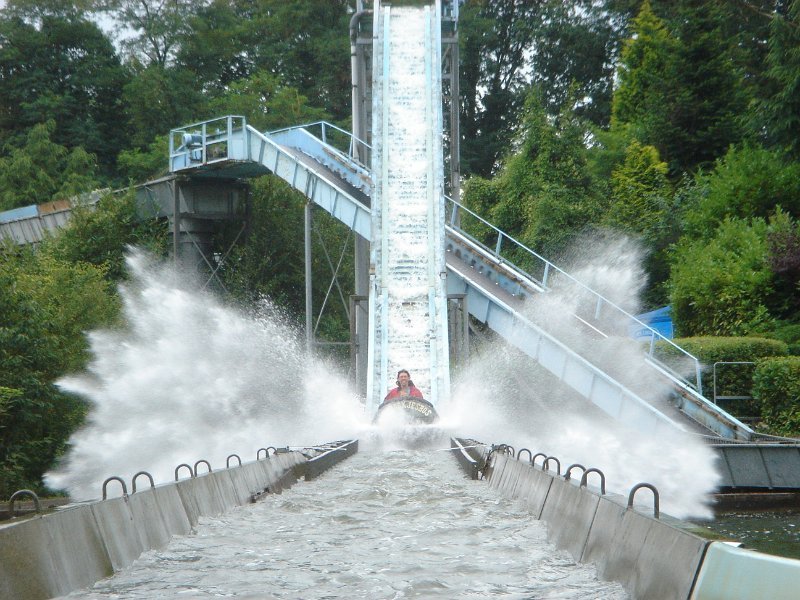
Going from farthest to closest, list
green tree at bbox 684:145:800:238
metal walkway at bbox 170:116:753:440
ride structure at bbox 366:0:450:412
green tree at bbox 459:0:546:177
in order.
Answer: green tree at bbox 459:0:546:177
green tree at bbox 684:145:800:238
ride structure at bbox 366:0:450:412
metal walkway at bbox 170:116:753:440

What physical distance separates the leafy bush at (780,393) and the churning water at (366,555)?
9089mm

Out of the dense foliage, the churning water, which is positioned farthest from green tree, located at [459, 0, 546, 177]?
the churning water

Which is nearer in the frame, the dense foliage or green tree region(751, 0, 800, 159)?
the dense foliage

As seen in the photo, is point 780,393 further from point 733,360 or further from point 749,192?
point 749,192

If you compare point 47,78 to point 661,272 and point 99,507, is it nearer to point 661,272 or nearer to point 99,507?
point 661,272

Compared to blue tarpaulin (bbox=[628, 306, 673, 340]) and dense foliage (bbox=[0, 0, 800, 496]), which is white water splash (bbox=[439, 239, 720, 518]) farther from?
dense foliage (bbox=[0, 0, 800, 496])

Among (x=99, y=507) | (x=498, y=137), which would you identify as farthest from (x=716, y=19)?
(x=99, y=507)

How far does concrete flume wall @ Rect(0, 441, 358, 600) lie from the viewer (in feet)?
15.6

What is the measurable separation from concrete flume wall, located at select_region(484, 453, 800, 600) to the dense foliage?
11.6 metres

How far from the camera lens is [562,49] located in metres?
54.8

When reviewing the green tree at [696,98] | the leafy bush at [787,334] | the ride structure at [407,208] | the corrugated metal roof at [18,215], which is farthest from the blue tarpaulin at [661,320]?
the corrugated metal roof at [18,215]

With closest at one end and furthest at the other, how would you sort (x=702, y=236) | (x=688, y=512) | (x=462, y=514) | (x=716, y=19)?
(x=462, y=514), (x=688, y=512), (x=702, y=236), (x=716, y=19)

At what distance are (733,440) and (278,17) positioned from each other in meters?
43.2

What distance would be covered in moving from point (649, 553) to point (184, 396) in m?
21.9
